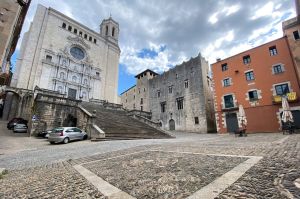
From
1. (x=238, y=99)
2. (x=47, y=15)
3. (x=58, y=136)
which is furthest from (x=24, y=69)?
(x=238, y=99)

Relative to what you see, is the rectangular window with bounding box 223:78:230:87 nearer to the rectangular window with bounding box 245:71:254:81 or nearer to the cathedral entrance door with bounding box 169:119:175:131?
the rectangular window with bounding box 245:71:254:81

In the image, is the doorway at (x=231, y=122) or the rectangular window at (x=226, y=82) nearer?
the doorway at (x=231, y=122)

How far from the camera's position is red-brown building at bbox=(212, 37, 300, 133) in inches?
709

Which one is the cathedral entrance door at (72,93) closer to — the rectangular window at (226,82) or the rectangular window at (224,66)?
the rectangular window at (226,82)

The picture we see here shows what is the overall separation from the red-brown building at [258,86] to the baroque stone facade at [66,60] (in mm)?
28925

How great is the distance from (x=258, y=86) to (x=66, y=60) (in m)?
37.0

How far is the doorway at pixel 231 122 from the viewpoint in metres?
21.0

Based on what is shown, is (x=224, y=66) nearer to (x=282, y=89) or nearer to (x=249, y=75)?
(x=249, y=75)

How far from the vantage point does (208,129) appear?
1011 inches

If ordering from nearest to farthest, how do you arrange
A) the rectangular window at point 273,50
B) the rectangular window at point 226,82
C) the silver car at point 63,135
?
1. the silver car at point 63,135
2. the rectangular window at point 273,50
3. the rectangular window at point 226,82

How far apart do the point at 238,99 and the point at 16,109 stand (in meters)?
39.6

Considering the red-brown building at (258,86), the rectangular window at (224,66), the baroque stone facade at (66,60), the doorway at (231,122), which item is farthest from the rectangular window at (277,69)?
the baroque stone facade at (66,60)

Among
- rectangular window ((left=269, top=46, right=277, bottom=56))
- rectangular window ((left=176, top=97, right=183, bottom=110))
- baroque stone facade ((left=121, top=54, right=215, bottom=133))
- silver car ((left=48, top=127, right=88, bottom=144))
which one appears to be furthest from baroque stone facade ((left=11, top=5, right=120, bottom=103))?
rectangular window ((left=269, top=46, right=277, bottom=56))

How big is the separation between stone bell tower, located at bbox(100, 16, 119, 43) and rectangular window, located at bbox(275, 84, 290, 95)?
139ft
